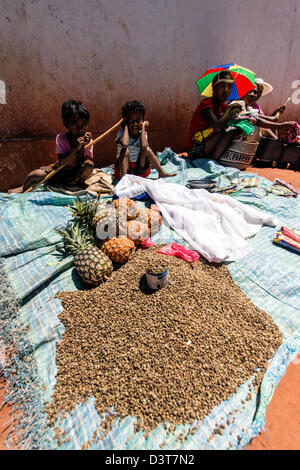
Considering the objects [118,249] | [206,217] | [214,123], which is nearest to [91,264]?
[118,249]

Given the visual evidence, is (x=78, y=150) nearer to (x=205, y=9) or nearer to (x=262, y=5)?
(x=205, y=9)

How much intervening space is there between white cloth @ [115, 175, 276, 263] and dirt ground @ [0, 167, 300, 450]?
1.19 metres

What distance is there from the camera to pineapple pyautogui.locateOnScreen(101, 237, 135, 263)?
7.96 feet

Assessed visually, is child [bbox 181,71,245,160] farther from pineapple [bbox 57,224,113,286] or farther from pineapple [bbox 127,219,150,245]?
pineapple [bbox 57,224,113,286]

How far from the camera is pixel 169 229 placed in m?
3.10

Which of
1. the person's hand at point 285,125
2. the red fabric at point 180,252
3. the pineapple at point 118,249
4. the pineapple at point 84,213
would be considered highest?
the person's hand at point 285,125

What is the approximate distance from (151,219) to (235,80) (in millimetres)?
3823

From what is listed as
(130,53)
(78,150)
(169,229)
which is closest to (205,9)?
(130,53)

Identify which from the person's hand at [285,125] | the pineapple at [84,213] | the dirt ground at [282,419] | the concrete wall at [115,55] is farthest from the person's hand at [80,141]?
the person's hand at [285,125]

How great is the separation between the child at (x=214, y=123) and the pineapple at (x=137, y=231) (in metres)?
3.08

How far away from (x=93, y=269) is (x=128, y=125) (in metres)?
2.83

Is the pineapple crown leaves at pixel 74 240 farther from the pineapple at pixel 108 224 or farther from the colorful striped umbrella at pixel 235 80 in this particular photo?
the colorful striped umbrella at pixel 235 80

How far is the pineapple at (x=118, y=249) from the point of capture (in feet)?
7.96

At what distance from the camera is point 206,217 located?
3.01m
